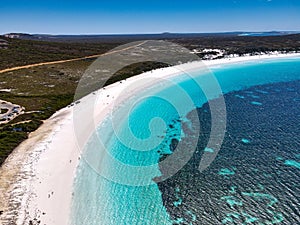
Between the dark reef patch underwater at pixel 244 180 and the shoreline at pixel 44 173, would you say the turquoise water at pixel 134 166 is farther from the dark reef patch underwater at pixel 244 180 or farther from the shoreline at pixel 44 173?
the shoreline at pixel 44 173

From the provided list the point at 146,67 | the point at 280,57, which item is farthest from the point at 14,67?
the point at 280,57

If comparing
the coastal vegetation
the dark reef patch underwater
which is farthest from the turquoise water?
the coastal vegetation

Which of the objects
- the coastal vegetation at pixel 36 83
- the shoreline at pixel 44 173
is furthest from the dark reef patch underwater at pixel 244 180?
the coastal vegetation at pixel 36 83

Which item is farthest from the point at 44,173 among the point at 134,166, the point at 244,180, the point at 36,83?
the point at 36,83

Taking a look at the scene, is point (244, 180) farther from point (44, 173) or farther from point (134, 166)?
point (44, 173)

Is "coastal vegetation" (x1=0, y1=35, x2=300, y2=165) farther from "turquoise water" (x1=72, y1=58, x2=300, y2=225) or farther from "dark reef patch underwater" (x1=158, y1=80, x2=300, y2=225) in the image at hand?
"dark reef patch underwater" (x1=158, y1=80, x2=300, y2=225)
